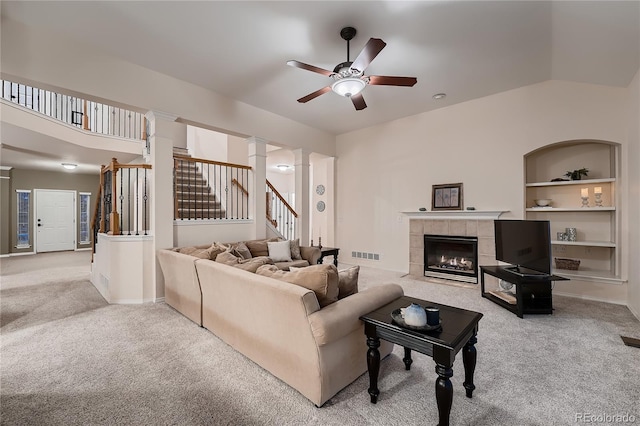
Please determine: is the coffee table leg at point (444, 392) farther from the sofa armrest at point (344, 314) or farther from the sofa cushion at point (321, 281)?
the sofa cushion at point (321, 281)

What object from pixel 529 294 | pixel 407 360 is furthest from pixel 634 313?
pixel 407 360

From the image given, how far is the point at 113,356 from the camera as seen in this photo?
8.20 feet

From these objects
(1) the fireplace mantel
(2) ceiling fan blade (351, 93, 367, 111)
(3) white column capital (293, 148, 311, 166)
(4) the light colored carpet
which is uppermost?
(2) ceiling fan blade (351, 93, 367, 111)

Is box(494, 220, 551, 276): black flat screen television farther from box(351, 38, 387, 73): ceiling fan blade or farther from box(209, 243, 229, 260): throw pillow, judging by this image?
box(209, 243, 229, 260): throw pillow

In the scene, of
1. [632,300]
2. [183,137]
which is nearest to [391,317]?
[632,300]

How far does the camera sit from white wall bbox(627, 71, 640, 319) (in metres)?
3.35

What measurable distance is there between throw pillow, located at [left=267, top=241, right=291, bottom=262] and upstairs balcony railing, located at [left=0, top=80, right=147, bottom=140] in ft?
13.7

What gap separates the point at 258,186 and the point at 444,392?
4397 millimetres

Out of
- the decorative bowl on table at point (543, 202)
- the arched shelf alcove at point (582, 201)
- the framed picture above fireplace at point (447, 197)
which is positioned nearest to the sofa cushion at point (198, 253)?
the framed picture above fireplace at point (447, 197)

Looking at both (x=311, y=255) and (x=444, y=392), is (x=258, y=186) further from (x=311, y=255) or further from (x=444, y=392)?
(x=444, y=392)

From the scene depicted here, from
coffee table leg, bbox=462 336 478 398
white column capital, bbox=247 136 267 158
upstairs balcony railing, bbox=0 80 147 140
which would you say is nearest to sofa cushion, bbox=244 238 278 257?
white column capital, bbox=247 136 267 158

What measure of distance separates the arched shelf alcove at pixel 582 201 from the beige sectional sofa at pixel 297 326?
147 inches

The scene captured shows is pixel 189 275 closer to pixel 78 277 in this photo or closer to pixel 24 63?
pixel 24 63

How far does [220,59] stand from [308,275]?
10.4 ft
